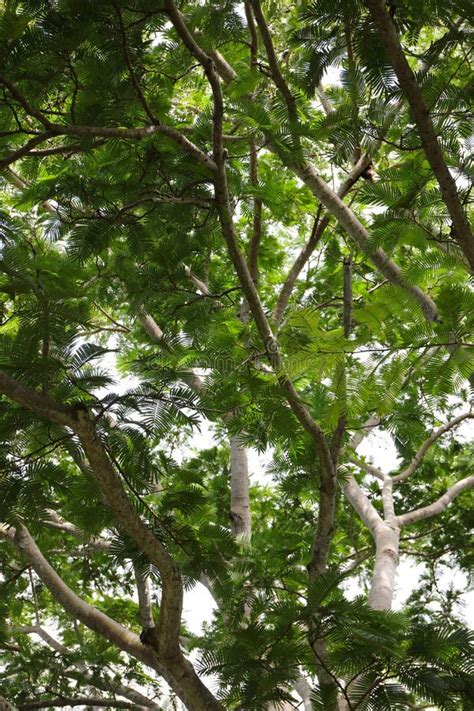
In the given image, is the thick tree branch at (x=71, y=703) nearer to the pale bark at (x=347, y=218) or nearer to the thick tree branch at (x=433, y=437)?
the thick tree branch at (x=433, y=437)

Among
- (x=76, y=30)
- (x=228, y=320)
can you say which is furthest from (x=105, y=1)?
(x=228, y=320)

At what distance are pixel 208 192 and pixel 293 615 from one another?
2.01 metres

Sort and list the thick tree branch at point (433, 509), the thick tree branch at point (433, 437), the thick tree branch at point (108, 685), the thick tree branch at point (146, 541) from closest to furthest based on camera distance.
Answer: the thick tree branch at point (146, 541), the thick tree branch at point (108, 685), the thick tree branch at point (433, 437), the thick tree branch at point (433, 509)

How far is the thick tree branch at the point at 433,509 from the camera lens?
20.3 ft

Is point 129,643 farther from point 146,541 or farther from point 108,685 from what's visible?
point 108,685

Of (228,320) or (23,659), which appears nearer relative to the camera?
(228,320)

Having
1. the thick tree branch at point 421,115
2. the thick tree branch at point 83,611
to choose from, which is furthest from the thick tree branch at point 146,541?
the thick tree branch at point 421,115

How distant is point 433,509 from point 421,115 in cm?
493

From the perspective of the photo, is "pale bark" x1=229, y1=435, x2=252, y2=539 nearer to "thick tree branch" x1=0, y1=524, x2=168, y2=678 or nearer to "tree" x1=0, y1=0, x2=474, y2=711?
"tree" x1=0, y1=0, x2=474, y2=711

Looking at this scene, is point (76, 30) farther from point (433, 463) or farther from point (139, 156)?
point (433, 463)

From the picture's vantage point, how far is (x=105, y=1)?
234cm

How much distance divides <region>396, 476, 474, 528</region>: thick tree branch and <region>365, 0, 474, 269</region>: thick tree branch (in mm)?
4354

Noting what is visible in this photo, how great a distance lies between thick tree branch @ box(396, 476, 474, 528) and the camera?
20.3 ft

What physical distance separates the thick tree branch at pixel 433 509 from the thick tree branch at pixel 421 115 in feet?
14.3
